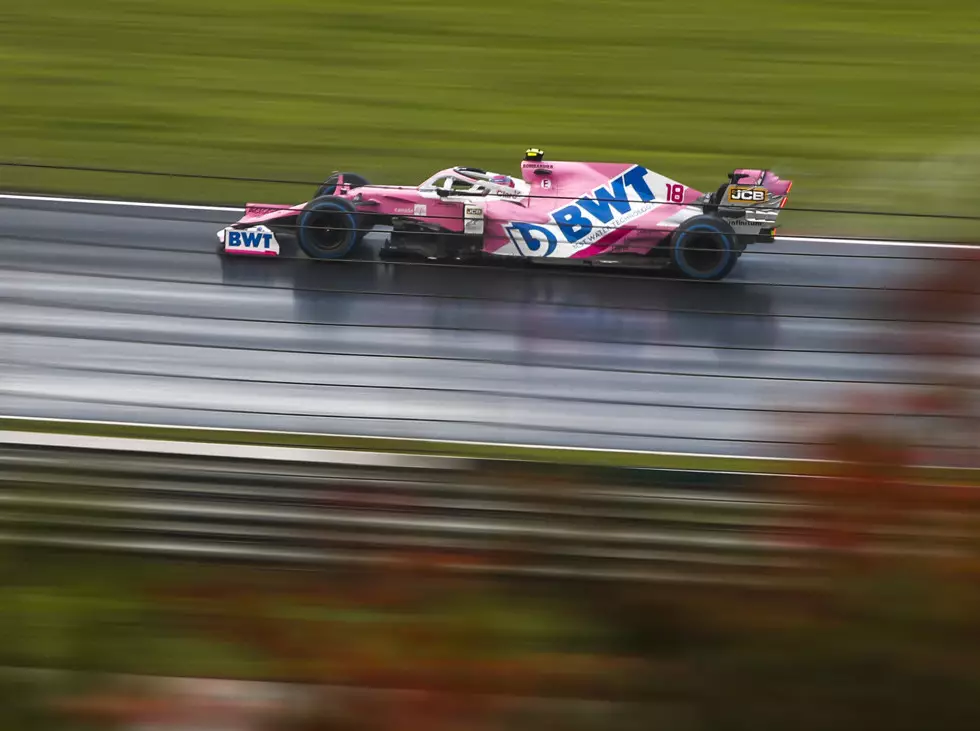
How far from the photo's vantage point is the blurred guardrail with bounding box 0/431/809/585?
185 cm

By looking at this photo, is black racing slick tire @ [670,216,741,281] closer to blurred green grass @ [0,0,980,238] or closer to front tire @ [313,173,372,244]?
blurred green grass @ [0,0,980,238]

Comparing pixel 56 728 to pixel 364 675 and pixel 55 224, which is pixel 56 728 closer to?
pixel 364 675

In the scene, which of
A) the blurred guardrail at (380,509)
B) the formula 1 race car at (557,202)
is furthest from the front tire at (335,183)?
the blurred guardrail at (380,509)

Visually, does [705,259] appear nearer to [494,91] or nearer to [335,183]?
[494,91]

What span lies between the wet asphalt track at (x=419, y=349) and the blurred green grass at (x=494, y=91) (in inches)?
171

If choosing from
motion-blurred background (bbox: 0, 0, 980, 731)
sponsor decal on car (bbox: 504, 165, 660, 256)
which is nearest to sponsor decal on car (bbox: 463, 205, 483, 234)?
sponsor decal on car (bbox: 504, 165, 660, 256)

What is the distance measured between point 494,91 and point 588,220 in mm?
1569

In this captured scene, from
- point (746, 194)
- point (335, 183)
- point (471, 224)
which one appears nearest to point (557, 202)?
point (471, 224)

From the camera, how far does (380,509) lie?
1.95 meters

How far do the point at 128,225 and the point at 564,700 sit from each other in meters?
1.39

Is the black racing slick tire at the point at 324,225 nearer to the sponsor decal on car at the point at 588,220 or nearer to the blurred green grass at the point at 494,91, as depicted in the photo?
the blurred green grass at the point at 494,91

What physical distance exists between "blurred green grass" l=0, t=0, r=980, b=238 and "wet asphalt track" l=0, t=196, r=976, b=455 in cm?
435

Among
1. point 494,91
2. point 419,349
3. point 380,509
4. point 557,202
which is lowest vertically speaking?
point 380,509

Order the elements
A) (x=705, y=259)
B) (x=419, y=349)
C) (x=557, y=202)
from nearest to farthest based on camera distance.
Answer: (x=419, y=349) < (x=557, y=202) < (x=705, y=259)
